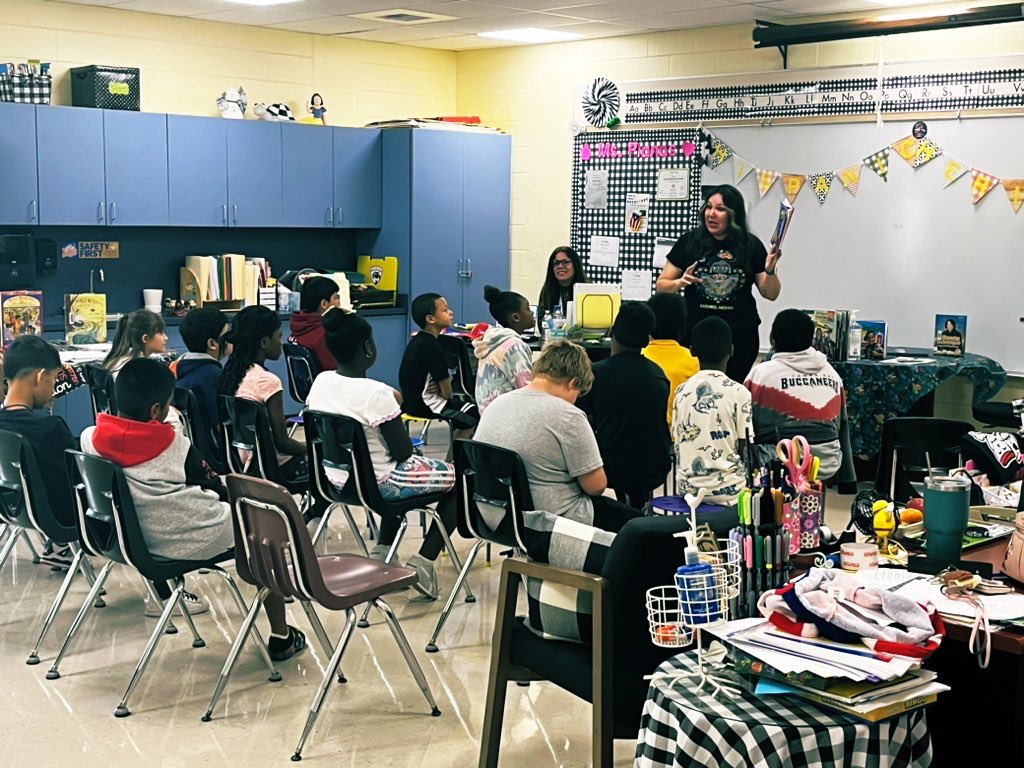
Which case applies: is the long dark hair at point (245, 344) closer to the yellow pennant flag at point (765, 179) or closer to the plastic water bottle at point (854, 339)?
the plastic water bottle at point (854, 339)

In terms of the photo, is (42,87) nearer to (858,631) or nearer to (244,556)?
(244,556)

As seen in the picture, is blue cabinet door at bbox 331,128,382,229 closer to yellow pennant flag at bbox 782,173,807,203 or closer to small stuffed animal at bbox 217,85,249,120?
small stuffed animal at bbox 217,85,249,120

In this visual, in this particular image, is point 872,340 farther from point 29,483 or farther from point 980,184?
point 29,483

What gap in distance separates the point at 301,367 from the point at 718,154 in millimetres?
3321

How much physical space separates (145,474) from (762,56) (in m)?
5.46

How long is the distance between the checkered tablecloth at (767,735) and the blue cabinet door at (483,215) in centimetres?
732

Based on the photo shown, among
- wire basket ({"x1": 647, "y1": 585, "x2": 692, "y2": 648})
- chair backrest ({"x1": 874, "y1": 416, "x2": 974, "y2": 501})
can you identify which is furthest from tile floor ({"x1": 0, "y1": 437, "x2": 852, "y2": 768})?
chair backrest ({"x1": 874, "y1": 416, "x2": 974, "y2": 501})

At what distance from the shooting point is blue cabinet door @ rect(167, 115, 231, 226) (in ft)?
26.3

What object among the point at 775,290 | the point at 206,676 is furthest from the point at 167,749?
the point at 775,290

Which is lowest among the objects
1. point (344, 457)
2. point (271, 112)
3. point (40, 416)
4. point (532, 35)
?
point (344, 457)

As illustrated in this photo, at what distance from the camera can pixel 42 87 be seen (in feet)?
24.3

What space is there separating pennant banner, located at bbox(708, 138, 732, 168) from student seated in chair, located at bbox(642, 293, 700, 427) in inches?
121

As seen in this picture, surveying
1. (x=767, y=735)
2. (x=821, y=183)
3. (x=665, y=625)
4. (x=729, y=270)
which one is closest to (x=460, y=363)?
(x=729, y=270)

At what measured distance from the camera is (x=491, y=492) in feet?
12.8
